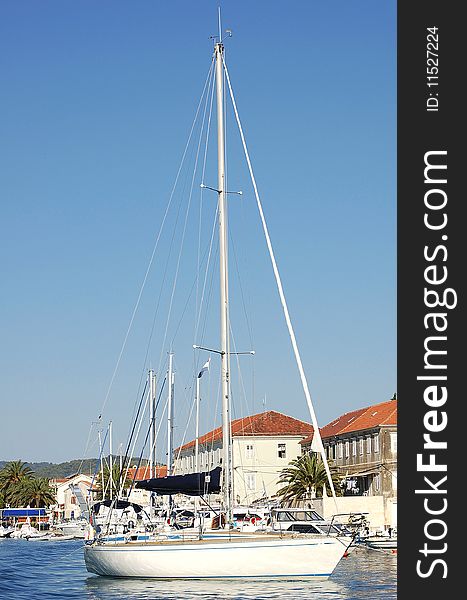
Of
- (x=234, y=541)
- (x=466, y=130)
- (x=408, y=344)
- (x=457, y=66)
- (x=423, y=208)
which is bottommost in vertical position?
(x=234, y=541)

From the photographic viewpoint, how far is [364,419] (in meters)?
83.5

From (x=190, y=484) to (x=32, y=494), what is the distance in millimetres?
96011

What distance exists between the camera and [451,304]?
11.3 meters

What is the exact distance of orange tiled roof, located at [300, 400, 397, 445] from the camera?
77.8 meters

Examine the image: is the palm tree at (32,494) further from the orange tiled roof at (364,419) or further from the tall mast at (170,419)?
the tall mast at (170,419)

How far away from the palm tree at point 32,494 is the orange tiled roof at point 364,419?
144 ft

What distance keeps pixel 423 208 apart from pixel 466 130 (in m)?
1.25

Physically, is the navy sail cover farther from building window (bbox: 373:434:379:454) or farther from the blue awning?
the blue awning

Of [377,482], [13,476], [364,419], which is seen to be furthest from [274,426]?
[13,476]

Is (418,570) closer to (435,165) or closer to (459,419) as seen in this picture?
(459,419)

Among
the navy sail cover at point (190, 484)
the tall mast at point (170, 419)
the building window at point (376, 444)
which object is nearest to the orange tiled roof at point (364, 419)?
the building window at point (376, 444)

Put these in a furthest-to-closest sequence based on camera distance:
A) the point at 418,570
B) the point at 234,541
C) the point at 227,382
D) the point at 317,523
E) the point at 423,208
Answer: the point at 317,523 → the point at 227,382 → the point at 234,541 → the point at 423,208 → the point at 418,570

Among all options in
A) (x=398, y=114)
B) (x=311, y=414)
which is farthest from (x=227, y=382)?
(x=398, y=114)

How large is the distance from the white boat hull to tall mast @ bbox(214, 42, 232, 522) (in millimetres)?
1619
